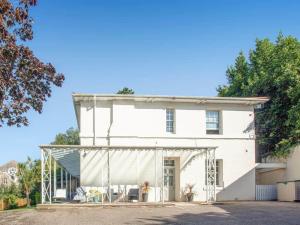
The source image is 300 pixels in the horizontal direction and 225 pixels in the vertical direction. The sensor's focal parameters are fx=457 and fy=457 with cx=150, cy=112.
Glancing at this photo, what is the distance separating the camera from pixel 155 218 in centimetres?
1861

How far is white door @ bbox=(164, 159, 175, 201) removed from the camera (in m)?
29.2

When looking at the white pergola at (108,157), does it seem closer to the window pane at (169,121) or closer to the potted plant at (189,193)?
the potted plant at (189,193)

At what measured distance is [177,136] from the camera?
29.2m

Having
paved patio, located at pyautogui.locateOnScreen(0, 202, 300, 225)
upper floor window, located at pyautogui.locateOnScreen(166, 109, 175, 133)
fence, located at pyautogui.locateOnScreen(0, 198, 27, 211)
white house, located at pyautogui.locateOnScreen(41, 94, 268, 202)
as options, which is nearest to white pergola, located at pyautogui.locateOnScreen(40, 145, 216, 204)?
white house, located at pyautogui.locateOnScreen(41, 94, 268, 202)

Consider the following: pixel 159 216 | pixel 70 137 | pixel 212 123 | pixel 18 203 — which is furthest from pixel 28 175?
pixel 70 137

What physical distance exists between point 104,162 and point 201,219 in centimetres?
1040

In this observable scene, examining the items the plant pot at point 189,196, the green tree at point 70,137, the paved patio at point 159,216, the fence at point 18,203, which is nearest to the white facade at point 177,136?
the plant pot at point 189,196

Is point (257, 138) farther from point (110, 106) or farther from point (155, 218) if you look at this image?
point (155, 218)

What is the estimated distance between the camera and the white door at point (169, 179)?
29.2m

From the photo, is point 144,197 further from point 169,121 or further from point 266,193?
point 266,193

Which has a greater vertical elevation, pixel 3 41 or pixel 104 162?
pixel 3 41

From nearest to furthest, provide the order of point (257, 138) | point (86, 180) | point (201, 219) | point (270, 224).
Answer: point (270, 224), point (201, 219), point (86, 180), point (257, 138)

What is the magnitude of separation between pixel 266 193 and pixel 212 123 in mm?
5974

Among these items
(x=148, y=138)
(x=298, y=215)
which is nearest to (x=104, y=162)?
(x=148, y=138)
